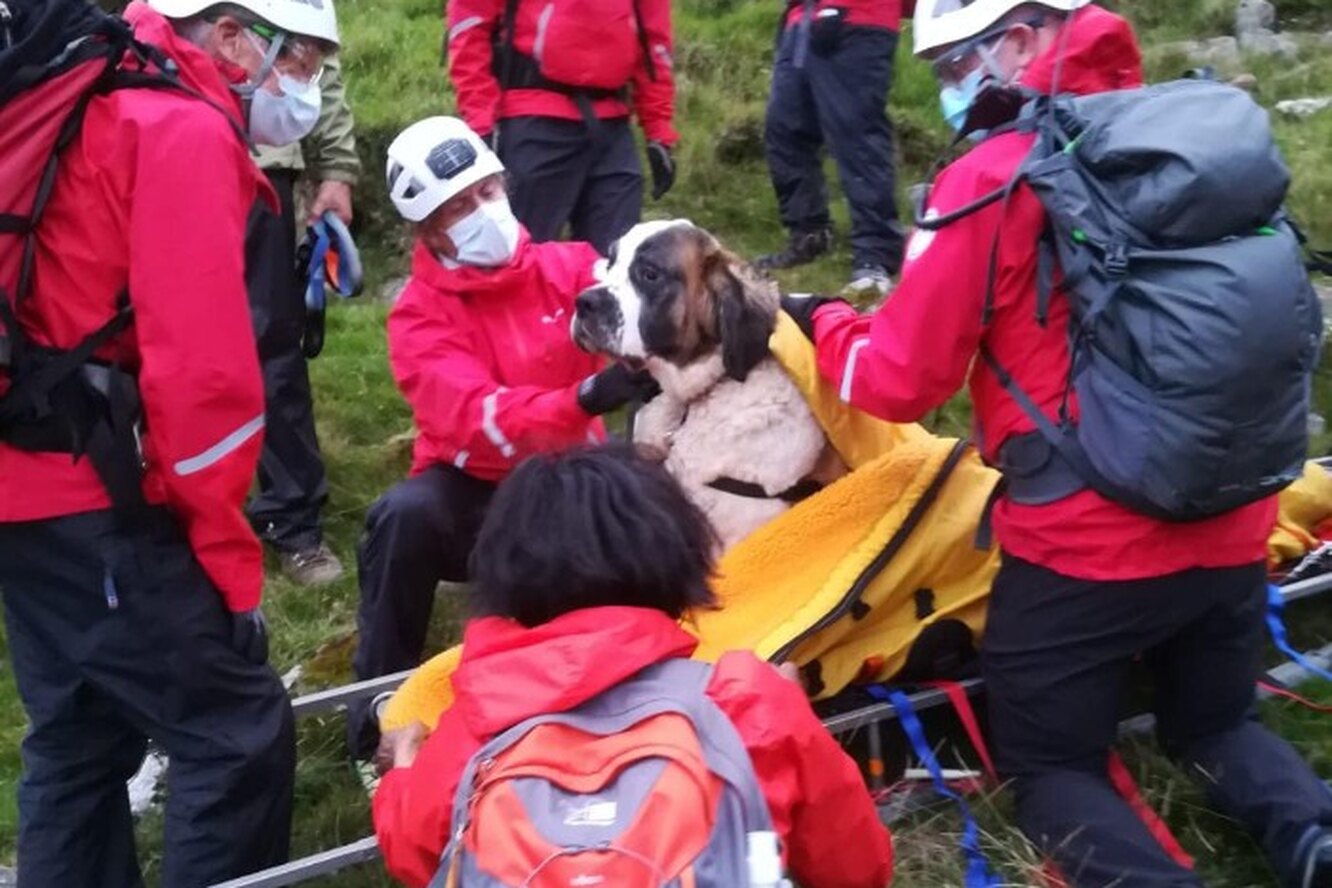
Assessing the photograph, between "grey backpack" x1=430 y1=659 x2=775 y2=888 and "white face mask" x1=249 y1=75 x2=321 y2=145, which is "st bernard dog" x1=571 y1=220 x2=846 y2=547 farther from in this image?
"grey backpack" x1=430 y1=659 x2=775 y2=888

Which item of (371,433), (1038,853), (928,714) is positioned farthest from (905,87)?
(1038,853)

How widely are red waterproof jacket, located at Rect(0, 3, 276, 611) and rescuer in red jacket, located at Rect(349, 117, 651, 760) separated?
140 cm

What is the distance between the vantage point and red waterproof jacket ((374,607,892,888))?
2.65 m

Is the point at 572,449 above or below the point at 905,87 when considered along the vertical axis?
above

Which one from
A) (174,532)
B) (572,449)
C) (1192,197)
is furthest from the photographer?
(174,532)

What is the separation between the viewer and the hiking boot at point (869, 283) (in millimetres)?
7934

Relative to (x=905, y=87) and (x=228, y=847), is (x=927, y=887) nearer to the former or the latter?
(x=228, y=847)

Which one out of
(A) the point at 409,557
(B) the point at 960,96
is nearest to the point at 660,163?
(A) the point at 409,557

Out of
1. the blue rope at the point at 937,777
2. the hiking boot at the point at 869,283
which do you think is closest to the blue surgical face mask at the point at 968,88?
the blue rope at the point at 937,777

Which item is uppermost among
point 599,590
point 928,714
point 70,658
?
point 599,590

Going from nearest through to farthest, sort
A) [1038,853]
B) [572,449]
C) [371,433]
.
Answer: [572,449] < [1038,853] < [371,433]

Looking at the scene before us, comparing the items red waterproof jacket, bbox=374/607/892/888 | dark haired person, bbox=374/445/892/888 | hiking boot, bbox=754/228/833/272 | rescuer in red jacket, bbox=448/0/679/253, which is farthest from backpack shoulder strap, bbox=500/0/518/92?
red waterproof jacket, bbox=374/607/892/888

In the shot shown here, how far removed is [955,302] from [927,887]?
143 centimetres

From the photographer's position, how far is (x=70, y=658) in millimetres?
3492
